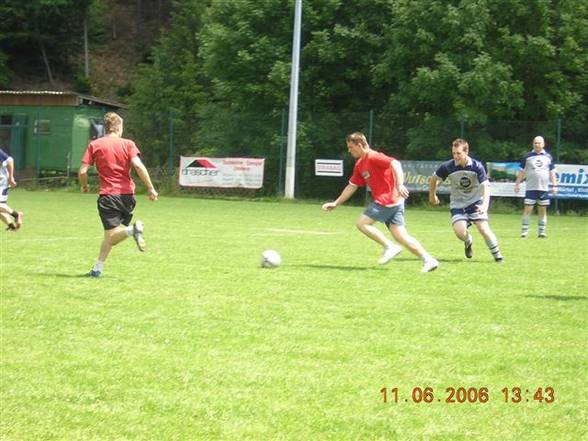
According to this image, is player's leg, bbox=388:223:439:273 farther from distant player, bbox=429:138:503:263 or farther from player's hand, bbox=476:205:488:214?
player's hand, bbox=476:205:488:214

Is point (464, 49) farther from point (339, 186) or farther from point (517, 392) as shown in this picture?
point (517, 392)

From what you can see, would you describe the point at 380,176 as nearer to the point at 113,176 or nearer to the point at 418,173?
the point at 113,176

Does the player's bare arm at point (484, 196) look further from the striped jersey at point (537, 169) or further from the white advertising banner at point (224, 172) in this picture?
the white advertising banner at point (224, 172)

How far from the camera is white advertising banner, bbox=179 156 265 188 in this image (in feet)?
110

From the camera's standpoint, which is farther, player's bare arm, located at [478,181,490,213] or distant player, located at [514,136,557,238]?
distant player, located at [514,136,557,238]

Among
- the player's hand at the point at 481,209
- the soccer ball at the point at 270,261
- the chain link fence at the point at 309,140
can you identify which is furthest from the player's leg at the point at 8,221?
the chain link fence at the point at 309,140

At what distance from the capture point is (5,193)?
16.6m

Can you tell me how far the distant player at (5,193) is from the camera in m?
16.0

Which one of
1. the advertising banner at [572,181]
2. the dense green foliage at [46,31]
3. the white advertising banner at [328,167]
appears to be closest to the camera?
the advertising banner at [572,181]

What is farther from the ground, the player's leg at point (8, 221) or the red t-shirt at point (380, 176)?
the red t-shirt at point (380, 176)

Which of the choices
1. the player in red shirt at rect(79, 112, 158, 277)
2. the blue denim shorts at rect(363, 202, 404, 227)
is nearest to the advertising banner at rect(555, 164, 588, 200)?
the blue denim shorts at rect(363, 202, 404, 227)

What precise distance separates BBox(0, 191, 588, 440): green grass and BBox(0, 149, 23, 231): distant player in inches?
119

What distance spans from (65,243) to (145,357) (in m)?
8.77
